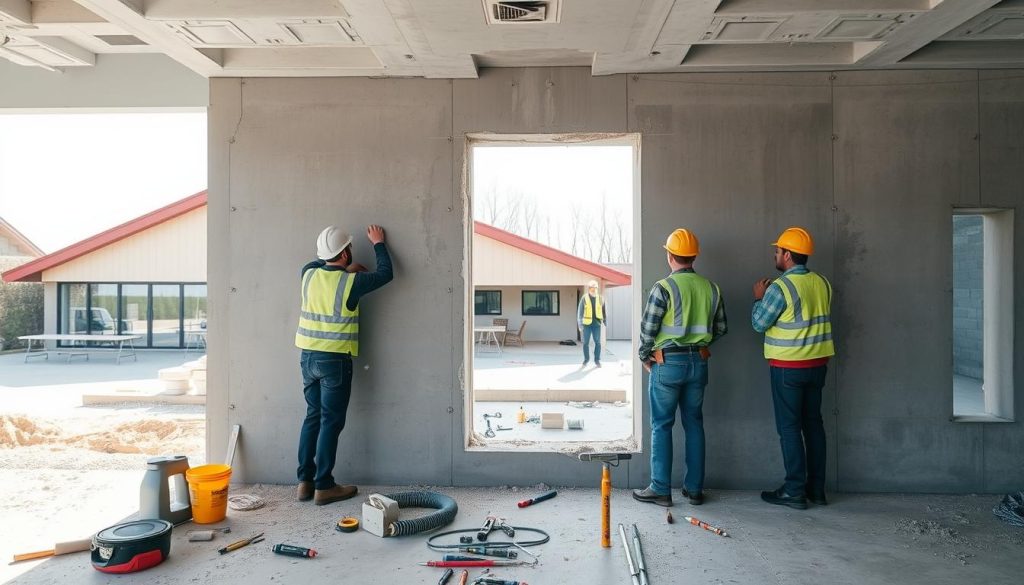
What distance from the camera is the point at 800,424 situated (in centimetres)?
417

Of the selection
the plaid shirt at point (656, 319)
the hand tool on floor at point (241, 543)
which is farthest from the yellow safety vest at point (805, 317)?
the hand tool on floor at point (241, 543)

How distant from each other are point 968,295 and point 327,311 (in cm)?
1095

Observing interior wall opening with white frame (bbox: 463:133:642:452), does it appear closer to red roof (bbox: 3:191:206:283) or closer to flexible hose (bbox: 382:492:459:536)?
flexible hose (bbox: 382:492:459:536)

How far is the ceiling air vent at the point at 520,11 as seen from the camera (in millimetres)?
3482

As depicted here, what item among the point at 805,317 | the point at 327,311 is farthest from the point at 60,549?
the point at 805,317

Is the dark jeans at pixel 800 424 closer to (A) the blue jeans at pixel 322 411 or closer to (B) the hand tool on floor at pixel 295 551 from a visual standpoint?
(A) the blue jeans at pixel 322 411

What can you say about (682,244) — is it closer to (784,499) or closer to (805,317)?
(805,317)

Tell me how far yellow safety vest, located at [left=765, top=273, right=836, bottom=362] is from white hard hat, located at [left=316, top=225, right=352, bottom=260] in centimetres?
302

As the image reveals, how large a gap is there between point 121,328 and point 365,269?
56.5 ft

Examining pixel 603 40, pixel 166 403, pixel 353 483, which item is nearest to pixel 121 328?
pixel 166 403

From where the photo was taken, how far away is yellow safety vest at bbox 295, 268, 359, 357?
424cm

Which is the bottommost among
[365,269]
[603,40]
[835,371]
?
[835,371]

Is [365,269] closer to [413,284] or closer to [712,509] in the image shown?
[413,284]

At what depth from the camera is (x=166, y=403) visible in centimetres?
968
